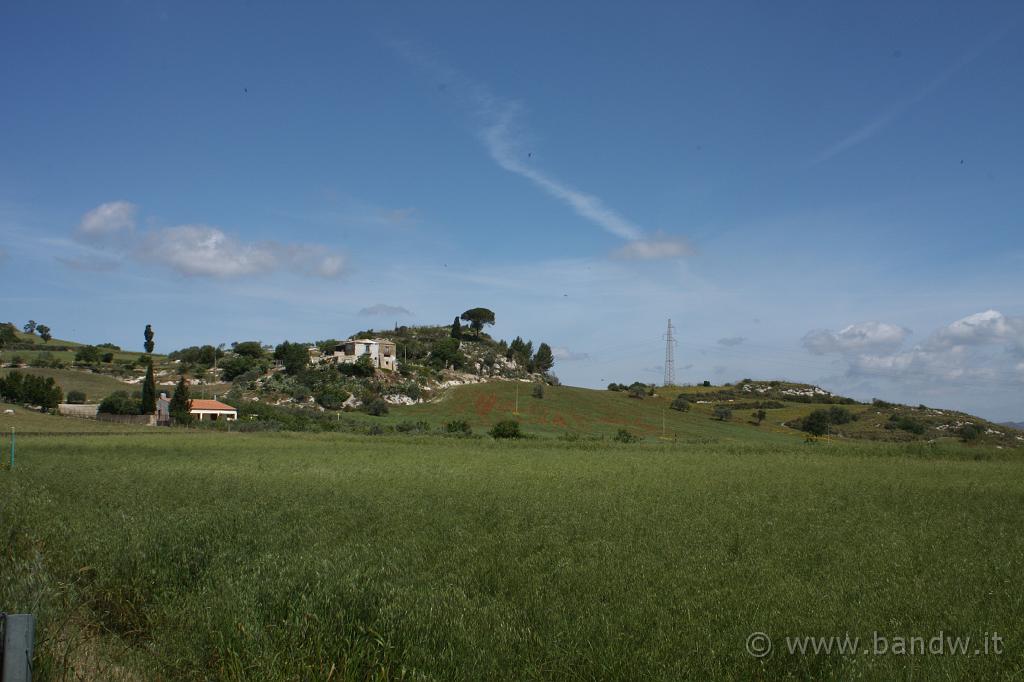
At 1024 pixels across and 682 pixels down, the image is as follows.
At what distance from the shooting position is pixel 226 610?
26.1 feet

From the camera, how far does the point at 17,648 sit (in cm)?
481

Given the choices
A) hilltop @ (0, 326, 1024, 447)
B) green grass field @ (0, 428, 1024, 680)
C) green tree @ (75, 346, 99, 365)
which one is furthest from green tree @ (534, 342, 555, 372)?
green grass field @ (0, 428, 1024, 680)

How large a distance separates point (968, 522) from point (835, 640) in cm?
1189

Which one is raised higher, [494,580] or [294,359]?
[294,359]

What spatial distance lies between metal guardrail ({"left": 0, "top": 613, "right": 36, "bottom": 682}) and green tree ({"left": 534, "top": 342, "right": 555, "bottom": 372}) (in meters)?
166

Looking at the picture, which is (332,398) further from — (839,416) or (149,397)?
(839,416)

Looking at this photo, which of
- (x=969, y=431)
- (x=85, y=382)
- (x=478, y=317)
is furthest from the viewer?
(x=478, y=317)

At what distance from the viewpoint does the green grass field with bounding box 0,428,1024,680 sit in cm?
719

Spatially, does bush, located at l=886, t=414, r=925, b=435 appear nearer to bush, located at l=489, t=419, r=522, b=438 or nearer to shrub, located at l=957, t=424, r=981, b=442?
shrub, located at l=957, t=424, r=981, b=442

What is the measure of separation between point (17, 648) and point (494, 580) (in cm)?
639

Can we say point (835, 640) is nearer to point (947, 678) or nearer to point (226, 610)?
A: point (947, 678)

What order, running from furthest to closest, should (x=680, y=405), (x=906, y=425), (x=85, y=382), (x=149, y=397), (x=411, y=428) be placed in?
1. (x=680, y=405)
2. (x=85, y=382)
3. (x=906, y=425)
4. (x=149, y=397)
5. (x=411, y=428)

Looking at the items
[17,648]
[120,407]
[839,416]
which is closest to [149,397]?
[120,407]

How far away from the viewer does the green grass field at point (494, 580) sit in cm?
719
